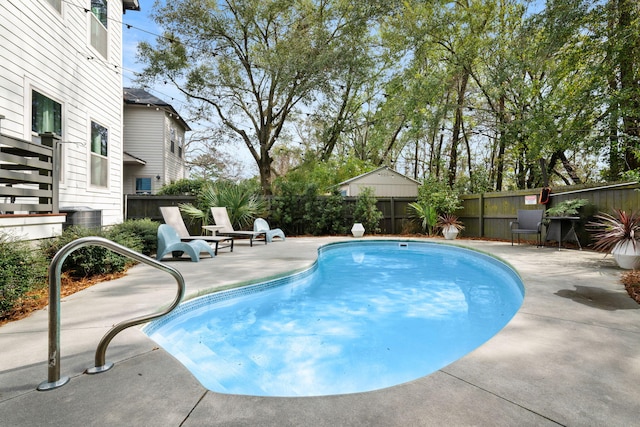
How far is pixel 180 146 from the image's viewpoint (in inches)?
684

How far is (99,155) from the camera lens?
7367 millimetres

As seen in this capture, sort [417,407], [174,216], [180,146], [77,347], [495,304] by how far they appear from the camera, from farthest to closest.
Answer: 1. [180,146]
2. [174,216]
3. [495,304]
4. [77,347]
5. [417,407]

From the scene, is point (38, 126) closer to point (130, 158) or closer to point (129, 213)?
point (129, 213)

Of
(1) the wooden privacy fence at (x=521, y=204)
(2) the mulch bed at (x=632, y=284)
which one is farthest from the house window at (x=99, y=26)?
(1) the wooden privacy fence at (x=521, y=204)

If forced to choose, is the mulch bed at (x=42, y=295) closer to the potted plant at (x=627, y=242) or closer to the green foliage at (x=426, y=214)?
the potted plant at (x=627, y=242)

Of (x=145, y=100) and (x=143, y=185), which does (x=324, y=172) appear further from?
(x=145, y=100)

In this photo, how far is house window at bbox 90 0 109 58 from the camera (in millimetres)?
7117

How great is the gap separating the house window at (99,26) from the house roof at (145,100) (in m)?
6.78

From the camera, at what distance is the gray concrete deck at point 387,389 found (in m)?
1.44

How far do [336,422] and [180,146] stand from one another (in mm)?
18096

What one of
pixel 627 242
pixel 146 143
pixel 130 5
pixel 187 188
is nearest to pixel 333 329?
pixel 627 242

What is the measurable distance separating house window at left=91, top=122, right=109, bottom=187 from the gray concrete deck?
513cm

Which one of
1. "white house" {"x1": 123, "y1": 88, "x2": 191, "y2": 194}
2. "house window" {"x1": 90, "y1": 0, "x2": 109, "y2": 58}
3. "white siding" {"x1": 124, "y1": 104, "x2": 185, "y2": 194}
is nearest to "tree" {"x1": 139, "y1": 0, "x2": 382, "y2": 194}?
"white house" {"x1": 123, "y1": 88, "x2": 191, "y2": 194}

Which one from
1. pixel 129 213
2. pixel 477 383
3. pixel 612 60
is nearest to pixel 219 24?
pixel 129 213
